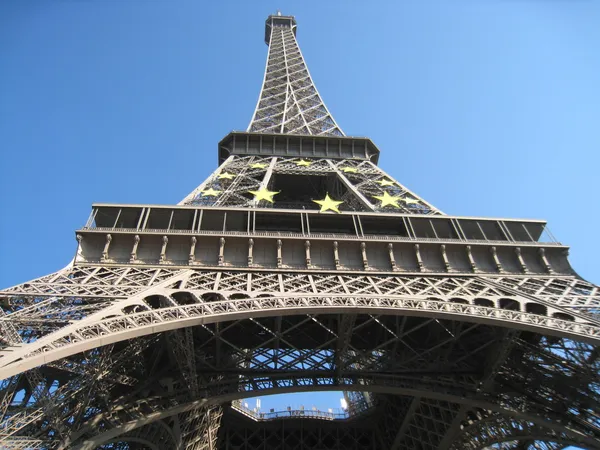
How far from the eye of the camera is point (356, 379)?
19.8 m

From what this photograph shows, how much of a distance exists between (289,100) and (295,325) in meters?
34.8

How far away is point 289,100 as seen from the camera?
49844 mm

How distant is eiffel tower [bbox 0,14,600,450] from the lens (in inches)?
586

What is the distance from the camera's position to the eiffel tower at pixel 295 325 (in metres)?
14.9

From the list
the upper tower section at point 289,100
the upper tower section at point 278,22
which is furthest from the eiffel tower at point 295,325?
the upper tower section at point 278,22

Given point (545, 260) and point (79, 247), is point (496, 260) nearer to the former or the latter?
point (545, 260)

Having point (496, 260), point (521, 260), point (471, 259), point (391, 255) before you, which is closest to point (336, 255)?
point (391, 255)

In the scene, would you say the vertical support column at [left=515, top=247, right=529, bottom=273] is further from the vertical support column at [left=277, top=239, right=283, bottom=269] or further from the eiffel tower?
the vertical support column at [left=277, top=239, right=283, bottom=269]

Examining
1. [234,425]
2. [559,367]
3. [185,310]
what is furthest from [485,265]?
[234,425]

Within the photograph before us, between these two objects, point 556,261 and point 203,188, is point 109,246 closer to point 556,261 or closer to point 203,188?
point 203,188

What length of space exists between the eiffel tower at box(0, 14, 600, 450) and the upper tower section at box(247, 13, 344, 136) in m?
17.3

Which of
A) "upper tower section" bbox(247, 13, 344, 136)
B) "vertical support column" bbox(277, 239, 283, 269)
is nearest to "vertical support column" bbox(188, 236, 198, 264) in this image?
"vertical support column" bbox(277, 239, 283, 269)

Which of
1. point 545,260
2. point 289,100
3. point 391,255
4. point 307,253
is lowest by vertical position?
point 545,260

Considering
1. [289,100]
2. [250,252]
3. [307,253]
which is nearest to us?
[250,252]
